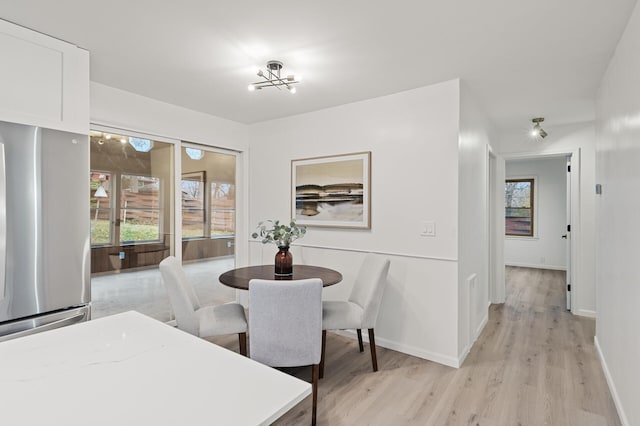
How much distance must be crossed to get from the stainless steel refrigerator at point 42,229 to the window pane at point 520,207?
310 inches

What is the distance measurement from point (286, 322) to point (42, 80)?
2.13 m

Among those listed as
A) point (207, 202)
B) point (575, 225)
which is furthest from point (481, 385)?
point (207, 202)

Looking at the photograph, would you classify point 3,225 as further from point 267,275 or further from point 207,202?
point 207,202

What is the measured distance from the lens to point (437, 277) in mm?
2951

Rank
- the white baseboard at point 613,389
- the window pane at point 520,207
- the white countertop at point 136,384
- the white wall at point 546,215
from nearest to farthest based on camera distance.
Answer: the white countertop at point 136,384 < the white baseboard at point 613,389 < the white wall at point 546,215 < the window pane at point 520,207

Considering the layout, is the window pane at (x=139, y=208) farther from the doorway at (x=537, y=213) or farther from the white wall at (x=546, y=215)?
the doorway at (x=537, y=213)

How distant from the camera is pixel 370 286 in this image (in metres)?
2.91

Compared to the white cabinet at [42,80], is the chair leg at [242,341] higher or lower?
lower

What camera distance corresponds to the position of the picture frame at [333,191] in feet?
11.1

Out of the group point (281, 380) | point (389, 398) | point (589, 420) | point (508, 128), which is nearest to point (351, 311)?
point (389, 398)

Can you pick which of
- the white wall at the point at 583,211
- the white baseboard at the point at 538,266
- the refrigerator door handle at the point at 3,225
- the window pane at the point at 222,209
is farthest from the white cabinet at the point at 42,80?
the white baseboard at the point at 538,266

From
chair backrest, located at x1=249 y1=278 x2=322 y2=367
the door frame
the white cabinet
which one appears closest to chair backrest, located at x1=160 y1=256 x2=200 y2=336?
chair backrest, located at x1=249 y1=278 x2=322 y2=367

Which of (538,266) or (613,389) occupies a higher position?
(538,266)

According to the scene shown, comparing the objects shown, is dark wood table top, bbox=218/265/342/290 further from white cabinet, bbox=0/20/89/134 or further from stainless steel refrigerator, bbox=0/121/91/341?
white cabinet, bbox=0/20/89/134
